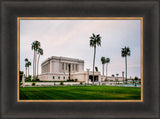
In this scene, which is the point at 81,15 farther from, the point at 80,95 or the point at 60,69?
the point at 60,69

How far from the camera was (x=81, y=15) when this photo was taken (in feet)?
14.7

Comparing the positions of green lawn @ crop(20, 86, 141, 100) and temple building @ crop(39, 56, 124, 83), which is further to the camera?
temple building @ crop(39, 56, 124, 83)

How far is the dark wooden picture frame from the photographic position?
419cm

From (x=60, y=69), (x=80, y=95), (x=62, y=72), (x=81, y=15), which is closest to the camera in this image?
(x=81, y=15)

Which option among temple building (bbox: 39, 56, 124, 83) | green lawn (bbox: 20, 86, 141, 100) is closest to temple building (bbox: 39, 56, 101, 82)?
temple building (bbox: 39, 56, 124, 83)

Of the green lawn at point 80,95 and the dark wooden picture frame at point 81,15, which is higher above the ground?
the dark wooden picture frame at point 81,15

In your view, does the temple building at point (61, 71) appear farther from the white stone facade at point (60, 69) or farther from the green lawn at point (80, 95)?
the green lawn at point (80, 95)

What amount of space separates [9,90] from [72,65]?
35.4 metres

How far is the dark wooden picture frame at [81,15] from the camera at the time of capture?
13.8 feet

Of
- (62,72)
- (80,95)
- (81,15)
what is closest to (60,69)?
(62,72)

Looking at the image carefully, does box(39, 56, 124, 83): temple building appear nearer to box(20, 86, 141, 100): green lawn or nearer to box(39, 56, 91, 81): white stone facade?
box(39, 56, 91, 81): white stone facade

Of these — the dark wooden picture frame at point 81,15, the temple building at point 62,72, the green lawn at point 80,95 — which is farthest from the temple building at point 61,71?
the dark wooden picture frame at point 81,15

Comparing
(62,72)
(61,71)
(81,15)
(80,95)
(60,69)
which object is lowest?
(62,72)

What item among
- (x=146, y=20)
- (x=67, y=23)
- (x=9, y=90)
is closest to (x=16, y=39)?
(x=9, y=90)
